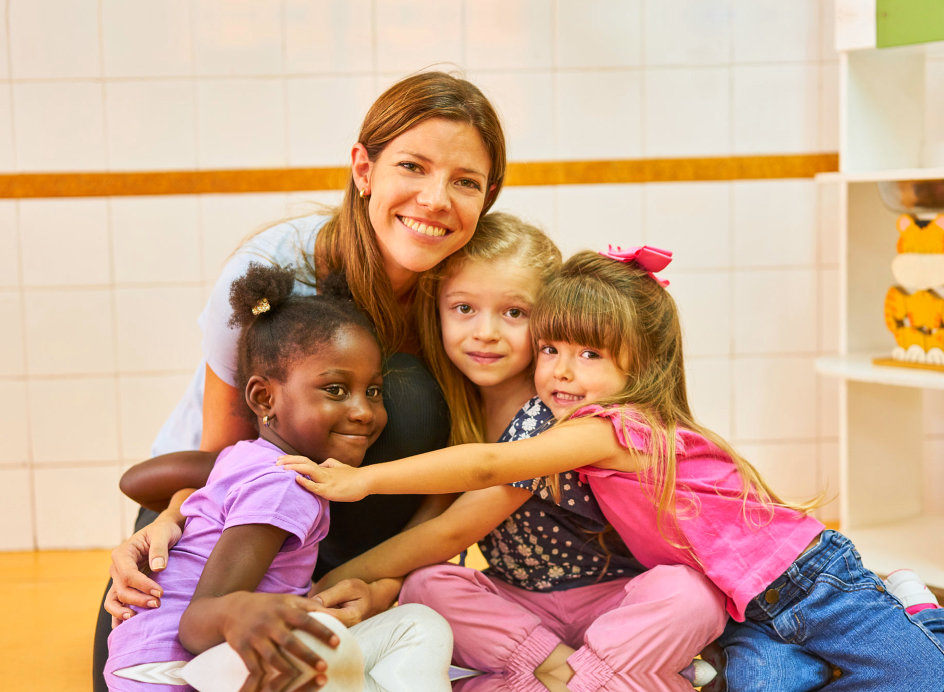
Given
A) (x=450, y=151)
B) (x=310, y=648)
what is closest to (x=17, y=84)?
(x=450, y=151)

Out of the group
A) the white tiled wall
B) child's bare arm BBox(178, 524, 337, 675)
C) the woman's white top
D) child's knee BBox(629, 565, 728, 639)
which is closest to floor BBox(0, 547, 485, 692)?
the white tiled wall

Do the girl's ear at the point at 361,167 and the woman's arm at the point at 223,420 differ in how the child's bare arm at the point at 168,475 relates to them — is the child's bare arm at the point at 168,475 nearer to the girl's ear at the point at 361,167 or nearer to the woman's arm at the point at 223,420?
the woman's arm at the point at 223,420

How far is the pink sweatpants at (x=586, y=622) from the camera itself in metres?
1.34

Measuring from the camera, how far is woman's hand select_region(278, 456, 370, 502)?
122 centimetres

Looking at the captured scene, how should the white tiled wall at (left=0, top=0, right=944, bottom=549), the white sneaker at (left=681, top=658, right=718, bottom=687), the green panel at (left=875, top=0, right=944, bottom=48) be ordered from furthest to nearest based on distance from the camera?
the white tiled wall at (left=0, top=0, right=944, bottom=549), the green panel at (left=875, top=0, right=944, bottom=48), the white sneaker at (left=681, top=658, right=718, bottom=687)

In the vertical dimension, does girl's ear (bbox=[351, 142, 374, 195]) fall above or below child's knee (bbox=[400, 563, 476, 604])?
above

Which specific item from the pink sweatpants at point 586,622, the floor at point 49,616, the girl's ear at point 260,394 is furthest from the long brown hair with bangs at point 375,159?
the floor at point 49,616

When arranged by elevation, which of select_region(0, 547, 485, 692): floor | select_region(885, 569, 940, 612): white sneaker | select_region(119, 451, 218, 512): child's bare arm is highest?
select_region(119, 451, 218, 512): child's bare arm

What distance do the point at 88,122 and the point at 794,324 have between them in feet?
6.86

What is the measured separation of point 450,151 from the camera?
1.46 metres

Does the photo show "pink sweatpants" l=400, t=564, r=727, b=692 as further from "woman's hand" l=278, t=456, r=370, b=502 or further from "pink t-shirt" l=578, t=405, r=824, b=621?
"woman's hand" l=278, t=456, r=370, b=502

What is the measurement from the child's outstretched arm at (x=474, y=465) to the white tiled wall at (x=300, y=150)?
1274mm

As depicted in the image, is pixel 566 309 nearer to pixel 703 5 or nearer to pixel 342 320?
pixel 342 320

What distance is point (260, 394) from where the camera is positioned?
1341mm
